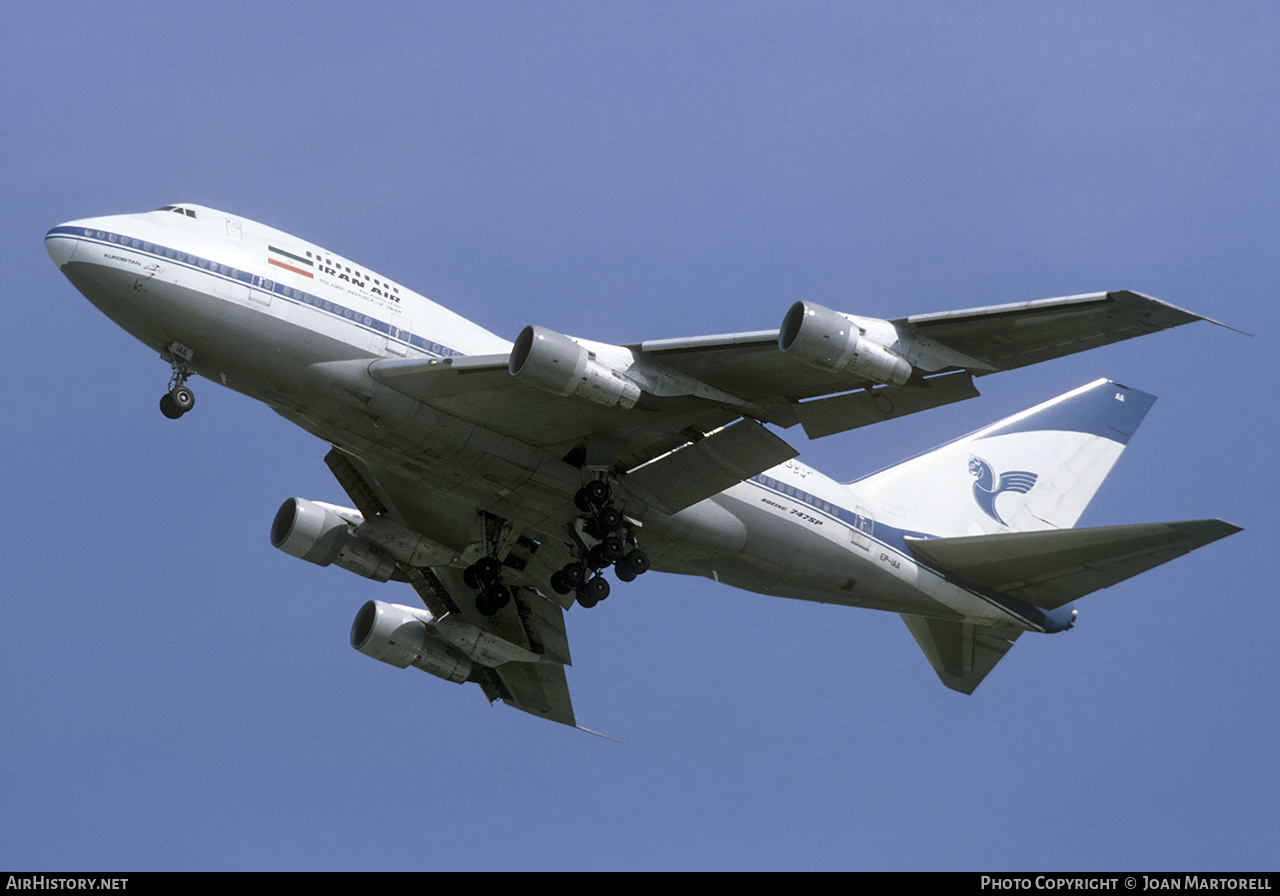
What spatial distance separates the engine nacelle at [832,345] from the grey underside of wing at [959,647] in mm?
11462

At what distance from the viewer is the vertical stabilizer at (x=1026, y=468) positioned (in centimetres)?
3559

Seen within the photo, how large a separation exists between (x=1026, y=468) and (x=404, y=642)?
17.0 metres

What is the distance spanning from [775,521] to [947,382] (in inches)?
235

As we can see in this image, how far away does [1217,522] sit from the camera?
90.9ft

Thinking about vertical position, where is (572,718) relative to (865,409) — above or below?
below

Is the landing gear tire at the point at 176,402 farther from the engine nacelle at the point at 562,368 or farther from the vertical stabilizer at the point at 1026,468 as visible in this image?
the vertical stabilizer at the point at 1026,468

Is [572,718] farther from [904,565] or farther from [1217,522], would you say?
[1217,522]

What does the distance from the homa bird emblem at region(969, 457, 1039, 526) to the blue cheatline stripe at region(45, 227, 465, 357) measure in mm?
16270

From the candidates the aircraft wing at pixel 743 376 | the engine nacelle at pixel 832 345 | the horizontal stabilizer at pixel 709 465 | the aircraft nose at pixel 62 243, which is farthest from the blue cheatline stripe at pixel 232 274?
the engine nacelle at pixel 832 345

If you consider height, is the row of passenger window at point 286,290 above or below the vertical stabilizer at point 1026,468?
below

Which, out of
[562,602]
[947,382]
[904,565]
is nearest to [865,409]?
[947,382]

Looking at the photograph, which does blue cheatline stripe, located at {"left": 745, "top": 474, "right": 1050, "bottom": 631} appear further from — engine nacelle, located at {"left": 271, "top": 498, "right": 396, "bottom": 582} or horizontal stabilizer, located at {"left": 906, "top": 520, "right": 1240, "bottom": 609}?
engine nacelle, located at {"left": 271, "top": 498, "right": 396, "bottom": 582}

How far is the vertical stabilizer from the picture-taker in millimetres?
35594

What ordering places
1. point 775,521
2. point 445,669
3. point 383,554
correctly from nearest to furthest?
point 775,521, point 383,554, point 445,669
